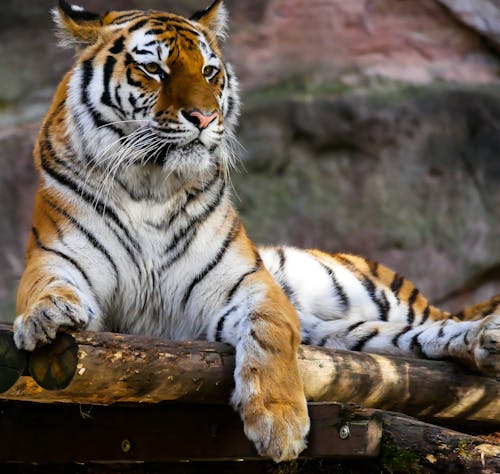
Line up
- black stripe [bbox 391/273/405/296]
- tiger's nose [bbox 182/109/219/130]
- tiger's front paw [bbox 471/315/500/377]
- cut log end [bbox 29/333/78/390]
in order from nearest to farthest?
cut log end [bbox 29/333/78/390]
tiger's front paw [bbox 471/315/500/377]
tiger's nose [bbox 182/109/219/130]
black stripe [bbox 391/273/405/296]

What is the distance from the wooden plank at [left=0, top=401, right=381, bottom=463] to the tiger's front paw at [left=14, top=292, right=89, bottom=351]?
1.42 ft

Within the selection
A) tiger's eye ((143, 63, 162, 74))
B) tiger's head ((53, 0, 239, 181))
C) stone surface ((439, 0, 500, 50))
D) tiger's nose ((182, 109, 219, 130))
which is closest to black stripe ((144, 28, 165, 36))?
tiger's head ((53, 0, 239, 181))

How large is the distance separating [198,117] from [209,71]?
35cm

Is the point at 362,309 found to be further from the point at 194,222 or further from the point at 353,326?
the point at 194,222

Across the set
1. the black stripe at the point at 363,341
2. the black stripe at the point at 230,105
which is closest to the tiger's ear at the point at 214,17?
the black stripe at the point at 230,105

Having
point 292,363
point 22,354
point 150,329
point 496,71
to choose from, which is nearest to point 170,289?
point 150,329

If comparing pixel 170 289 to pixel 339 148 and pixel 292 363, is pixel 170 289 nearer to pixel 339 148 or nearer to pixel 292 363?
pixel 292 363

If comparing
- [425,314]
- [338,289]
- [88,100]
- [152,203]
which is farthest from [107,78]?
[425,314]

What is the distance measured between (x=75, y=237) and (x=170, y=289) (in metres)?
0.37

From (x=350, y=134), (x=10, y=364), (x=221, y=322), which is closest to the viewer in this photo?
(x=10, y=364)

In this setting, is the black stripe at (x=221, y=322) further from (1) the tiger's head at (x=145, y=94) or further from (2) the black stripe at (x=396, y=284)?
(2) the black stripe at (x=396, y=284)

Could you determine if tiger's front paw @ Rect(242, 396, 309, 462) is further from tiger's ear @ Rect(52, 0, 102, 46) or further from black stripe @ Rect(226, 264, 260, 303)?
tiger's ear @ Rect(52, 0, 102, 46)

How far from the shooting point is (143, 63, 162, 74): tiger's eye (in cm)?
350

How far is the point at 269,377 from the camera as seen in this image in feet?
9.29
